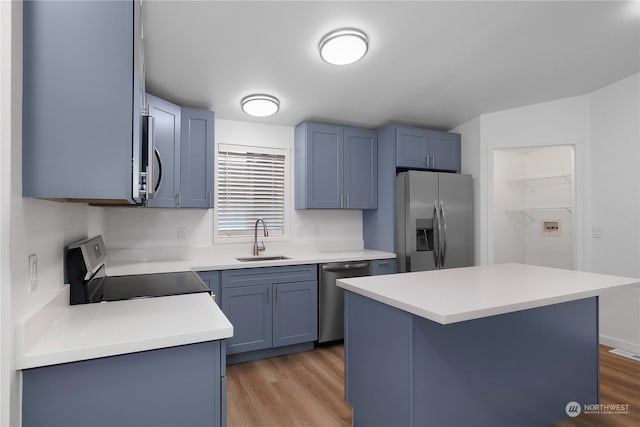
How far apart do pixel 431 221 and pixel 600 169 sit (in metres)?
1.67

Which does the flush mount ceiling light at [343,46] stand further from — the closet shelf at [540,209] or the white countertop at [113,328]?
the closet shelf at [540,209]

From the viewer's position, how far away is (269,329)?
3.11 m

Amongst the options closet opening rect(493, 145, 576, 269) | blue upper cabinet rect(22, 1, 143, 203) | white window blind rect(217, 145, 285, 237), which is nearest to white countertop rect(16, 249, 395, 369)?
blue upper cabinet rect(22, 1, 143, 203)

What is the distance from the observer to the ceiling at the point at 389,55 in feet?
7.37

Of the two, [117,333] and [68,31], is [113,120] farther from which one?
[117,333]

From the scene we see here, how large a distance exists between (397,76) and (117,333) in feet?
9.17

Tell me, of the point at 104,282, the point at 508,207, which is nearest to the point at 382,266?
the point at 104,282

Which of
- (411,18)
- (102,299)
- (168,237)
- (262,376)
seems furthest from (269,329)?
(411,18)

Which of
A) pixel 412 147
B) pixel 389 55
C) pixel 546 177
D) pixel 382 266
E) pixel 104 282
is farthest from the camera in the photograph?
pixel 546 177

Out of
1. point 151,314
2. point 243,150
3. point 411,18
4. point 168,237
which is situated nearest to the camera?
point 151,314

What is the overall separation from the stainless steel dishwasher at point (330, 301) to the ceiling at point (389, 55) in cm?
159

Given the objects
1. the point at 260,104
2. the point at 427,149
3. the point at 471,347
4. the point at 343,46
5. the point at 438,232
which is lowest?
the point at 471,347

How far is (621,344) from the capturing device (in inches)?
130

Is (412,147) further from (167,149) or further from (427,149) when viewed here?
(167,149)
